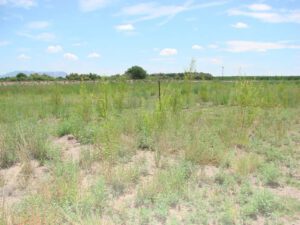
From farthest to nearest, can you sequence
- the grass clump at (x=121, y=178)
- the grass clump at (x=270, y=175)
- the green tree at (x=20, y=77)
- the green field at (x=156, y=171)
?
the green tree at (x=20, y=77)
the grass clump at (x=270, y=175)
the grass clump at (x=121, y=178)
the green field at (x=156, y=171)

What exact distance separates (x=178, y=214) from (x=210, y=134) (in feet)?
12.5

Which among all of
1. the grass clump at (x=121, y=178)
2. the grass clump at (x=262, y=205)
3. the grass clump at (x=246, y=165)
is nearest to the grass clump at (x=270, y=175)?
the grass clump at (x=246, y=165)

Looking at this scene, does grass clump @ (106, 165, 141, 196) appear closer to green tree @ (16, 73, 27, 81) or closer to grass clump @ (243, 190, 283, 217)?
grass clump @ (243, 190, 283, 217)

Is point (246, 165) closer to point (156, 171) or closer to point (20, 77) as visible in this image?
point (156, 171)

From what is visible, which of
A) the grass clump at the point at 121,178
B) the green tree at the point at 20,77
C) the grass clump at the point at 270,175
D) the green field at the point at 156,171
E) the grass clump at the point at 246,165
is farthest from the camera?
the green tree at the point at 20,77

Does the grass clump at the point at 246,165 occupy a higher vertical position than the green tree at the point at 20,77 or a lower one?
higher

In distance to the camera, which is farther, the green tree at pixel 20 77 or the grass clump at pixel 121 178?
the green tree at pixel 20 77

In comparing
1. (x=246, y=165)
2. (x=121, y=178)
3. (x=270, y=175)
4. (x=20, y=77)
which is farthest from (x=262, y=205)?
(x=20, y=77)

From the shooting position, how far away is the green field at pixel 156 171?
4613 mm

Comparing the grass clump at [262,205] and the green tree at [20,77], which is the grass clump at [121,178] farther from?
the green tree at [20,77]

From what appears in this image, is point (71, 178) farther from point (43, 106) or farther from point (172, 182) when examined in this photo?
point (43, 106)

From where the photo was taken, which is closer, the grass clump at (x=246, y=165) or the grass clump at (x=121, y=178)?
the grass clump at (x=121, y=178)

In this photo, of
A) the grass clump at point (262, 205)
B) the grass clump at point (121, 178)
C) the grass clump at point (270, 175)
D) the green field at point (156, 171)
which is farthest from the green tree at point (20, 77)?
the grass clump at point (262, 205)

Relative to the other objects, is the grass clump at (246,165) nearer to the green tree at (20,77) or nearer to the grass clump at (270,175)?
the grass clump at (270,175)
